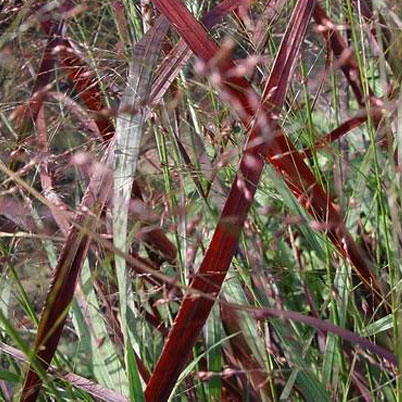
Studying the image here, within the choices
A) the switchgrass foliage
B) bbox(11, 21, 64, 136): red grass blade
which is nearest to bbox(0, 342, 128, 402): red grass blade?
the switchgrass foliage

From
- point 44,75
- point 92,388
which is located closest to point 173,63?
point 44,75

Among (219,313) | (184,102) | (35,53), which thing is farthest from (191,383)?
(35,53)

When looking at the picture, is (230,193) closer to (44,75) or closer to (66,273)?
(66,273)

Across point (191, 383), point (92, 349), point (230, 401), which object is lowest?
point (230, 401)

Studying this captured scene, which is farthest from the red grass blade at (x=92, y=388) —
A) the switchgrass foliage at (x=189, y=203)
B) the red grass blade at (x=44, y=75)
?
the red grass blade at (x=44, y=75)

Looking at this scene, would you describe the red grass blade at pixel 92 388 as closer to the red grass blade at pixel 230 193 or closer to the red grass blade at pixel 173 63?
the red grass blade at pixel 230 193

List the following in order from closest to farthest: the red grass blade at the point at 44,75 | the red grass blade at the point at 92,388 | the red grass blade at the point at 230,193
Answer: the red grass blade at the point at 230,193 → the red grass blade at the point at 92,388 → the red grass blade at the point at 44,75

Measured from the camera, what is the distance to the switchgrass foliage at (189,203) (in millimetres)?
801

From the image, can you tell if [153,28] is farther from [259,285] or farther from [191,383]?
[191,383]

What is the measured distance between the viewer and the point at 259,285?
104 cm

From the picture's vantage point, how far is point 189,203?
933 mm

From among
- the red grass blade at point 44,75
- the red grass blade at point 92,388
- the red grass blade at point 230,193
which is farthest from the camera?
the red grass blade at point 44,75

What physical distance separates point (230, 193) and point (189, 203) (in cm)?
15

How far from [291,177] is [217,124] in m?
0.12
